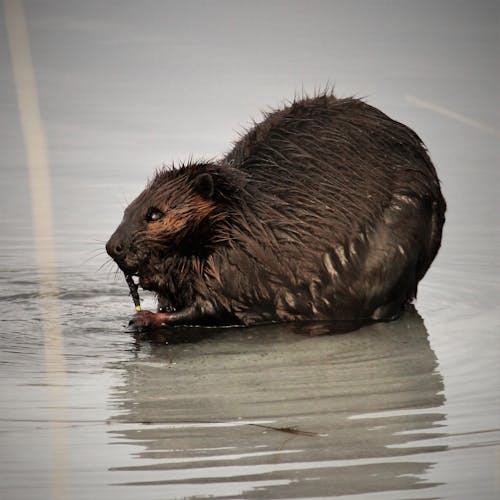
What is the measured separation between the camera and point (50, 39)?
450 inches

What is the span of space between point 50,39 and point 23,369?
6.34 m

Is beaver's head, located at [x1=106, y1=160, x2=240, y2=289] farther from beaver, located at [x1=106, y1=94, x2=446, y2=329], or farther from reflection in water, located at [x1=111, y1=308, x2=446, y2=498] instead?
reflection in water, located at [x1=111, y1=308, x2=446, y2=498]

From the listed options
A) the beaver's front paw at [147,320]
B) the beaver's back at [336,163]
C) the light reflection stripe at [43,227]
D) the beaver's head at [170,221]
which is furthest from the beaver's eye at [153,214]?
the light reflection stripe at [43,227]

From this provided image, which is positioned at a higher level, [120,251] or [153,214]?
[153,214]

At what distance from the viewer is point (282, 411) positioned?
4.87 metres

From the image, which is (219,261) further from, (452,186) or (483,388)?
(452,186)

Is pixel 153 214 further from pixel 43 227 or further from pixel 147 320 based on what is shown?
→ pixel 43 227

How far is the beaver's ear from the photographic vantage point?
6.20 m

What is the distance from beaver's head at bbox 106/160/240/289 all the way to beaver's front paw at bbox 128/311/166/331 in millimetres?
137

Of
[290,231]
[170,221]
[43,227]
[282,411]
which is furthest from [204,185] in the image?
[43,227]

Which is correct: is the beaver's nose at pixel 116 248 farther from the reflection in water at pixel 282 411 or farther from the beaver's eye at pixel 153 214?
the reflection in water at pixel 282 411

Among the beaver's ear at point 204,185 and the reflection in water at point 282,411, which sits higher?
the beaver's ear at point 204,185

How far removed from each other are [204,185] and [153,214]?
26cm

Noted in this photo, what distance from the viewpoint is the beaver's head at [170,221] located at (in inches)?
241
